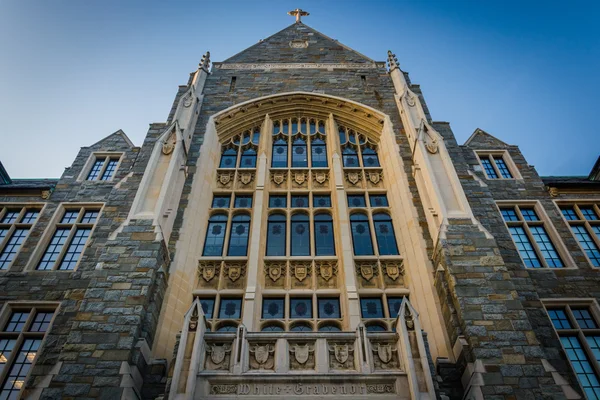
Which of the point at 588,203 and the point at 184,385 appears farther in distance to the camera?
the point at 588,203

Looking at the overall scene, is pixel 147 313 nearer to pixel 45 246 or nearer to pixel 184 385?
pixel 184 385

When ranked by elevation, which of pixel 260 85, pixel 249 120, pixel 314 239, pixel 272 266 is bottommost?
pixel 272 266

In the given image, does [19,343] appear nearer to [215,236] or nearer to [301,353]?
[215,236]

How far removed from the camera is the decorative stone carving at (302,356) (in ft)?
29.5

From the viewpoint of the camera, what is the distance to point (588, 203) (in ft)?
48.8

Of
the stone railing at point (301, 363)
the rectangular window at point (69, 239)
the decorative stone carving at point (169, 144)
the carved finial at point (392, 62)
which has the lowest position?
the stone railing at point (301, 363)

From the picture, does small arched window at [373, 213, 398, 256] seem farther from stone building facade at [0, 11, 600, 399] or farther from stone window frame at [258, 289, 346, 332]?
stone window frame at [258, 289, 346, 332]

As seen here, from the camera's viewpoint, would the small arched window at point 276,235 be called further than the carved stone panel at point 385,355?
Yes

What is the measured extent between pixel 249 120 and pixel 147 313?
9.73 metres

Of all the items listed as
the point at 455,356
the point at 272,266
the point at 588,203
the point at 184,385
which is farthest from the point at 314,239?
the point at 588,203

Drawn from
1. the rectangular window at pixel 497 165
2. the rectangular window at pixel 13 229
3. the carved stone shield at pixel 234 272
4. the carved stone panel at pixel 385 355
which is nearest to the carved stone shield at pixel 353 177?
the rectangular window at pixel 497 165

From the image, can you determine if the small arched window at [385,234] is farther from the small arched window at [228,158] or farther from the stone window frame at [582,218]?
the small arched window at [228,158]

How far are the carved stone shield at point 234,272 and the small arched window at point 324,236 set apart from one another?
7.43ft

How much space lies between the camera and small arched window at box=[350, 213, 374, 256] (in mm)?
13477
